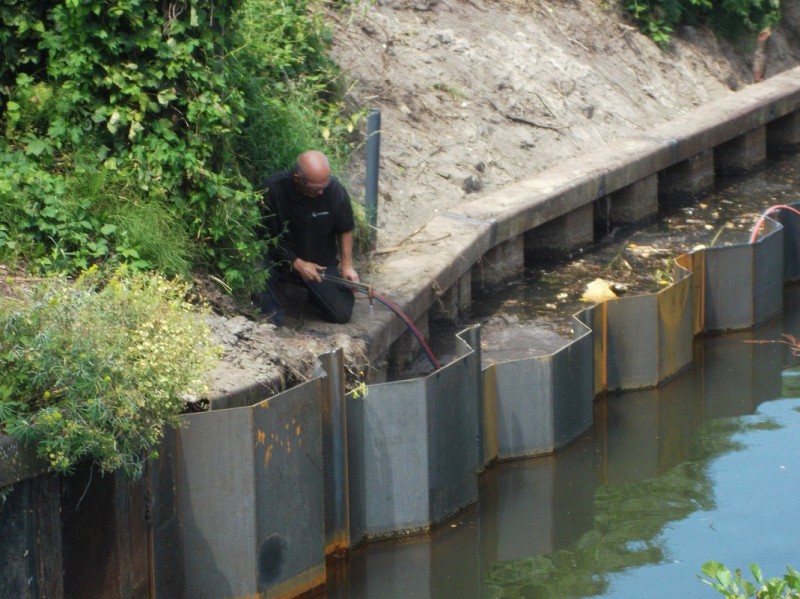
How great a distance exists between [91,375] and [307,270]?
333 centimetres

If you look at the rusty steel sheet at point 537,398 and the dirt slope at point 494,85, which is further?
the dirt slope at point 494,85

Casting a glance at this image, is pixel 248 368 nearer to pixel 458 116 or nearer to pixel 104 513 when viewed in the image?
pixel 104 513

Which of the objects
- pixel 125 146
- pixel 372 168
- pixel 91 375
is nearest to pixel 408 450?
pixel 91 375

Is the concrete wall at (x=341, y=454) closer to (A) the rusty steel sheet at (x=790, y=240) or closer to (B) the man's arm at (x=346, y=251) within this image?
(B) the man's arm at (x=346, y=251)

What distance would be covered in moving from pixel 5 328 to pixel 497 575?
344 cm

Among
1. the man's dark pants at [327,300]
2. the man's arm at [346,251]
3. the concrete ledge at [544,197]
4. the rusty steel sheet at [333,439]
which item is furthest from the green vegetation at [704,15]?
the rusty steel sheet at [333,439]

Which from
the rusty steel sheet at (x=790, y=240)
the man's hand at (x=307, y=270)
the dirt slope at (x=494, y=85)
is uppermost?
the dirt slope at (x=494, y=85)

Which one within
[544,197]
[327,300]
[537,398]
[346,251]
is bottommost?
[537,398]

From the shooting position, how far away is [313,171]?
8.55 meters

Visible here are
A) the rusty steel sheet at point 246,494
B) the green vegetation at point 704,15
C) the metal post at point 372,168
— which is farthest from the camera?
the green vegetation at point 704,15

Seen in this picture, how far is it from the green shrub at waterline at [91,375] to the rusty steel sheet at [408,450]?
4.75ft

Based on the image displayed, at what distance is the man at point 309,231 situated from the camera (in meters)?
8.62

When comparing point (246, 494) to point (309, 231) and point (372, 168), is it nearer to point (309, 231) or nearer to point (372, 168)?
point (309, 231)

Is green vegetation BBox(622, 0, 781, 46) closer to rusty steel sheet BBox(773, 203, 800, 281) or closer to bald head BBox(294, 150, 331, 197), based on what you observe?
rusty steel sheet BBox(773, 203, 800, 281)
